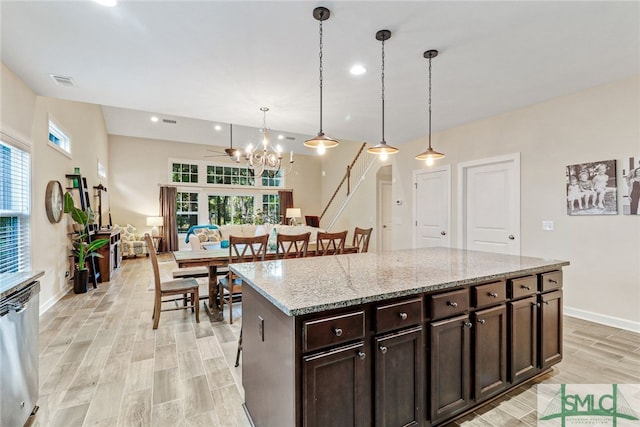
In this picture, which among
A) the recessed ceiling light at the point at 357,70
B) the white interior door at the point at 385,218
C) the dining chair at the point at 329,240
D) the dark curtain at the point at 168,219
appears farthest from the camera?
the dark curtain at the point at 168,219

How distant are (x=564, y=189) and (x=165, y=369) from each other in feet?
15.5

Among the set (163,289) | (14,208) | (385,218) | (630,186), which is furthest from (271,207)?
(630,186)

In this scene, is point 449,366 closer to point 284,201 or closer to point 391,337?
point 391,337

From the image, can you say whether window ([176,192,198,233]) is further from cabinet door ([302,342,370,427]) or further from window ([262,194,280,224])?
cabinet door ([302,342,370,427])

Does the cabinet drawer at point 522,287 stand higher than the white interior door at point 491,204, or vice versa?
the white interior door at point 491,204

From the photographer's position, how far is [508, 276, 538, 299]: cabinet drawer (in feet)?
6.45

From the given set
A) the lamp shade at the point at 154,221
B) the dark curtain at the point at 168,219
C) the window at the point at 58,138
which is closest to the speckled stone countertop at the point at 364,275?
the window at the point at 58,138

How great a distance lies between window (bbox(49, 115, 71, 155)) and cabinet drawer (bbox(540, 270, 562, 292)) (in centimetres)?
580

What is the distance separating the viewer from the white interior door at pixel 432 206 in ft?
16.7

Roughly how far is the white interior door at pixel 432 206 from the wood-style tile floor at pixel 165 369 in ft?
6.97

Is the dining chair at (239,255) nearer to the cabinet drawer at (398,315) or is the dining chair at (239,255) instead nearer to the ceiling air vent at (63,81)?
the cabinet drawer at (398,315)

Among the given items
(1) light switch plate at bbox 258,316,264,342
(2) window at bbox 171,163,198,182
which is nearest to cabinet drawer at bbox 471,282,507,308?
(1) light switch plate at bbox 258,316,264,342

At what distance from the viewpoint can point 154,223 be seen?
853 cm

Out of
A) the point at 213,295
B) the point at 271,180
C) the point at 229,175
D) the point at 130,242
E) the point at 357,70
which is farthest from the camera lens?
the point at 271,180
